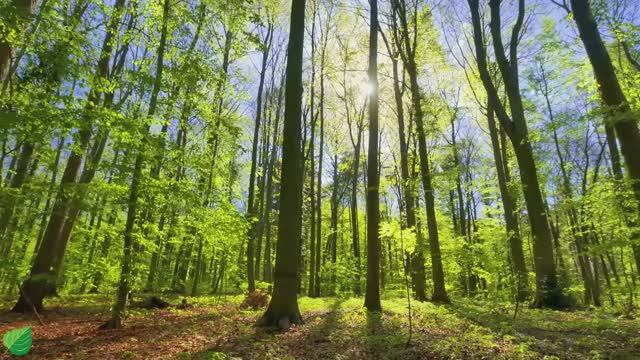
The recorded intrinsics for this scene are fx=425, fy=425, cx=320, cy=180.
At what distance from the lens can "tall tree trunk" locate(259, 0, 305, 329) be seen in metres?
8.99

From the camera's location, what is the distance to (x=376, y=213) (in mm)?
10664

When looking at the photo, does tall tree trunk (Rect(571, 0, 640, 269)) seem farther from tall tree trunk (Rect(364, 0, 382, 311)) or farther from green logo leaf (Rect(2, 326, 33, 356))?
green logo leaf (Rect(2, 326, 33, 356))

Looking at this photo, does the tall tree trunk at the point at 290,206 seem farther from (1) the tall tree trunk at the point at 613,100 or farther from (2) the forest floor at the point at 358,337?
(1) the tall tree trunk at the point at 613,100

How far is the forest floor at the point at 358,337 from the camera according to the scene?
6.36 m

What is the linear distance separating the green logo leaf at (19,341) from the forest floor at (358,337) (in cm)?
565

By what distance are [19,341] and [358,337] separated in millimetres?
7432

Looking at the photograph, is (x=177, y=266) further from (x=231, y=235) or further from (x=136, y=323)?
(x=136, y=323)

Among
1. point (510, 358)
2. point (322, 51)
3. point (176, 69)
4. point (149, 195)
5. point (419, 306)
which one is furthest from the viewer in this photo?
point (322, 51)

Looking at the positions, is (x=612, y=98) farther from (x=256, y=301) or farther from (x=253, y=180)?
(x=253, y=180)

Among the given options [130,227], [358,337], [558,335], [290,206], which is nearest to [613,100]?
[558,335]

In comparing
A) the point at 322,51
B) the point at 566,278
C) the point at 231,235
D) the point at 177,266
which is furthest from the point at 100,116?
the point at 177,266

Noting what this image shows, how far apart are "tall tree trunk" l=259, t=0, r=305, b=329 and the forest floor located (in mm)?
495

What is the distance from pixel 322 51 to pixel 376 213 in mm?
12362

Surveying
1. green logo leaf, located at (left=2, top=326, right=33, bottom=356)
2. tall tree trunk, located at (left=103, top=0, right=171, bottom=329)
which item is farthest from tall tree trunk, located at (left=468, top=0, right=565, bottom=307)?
green logo leaf, located at (left=2, top=326, right=33, bottom=356)
